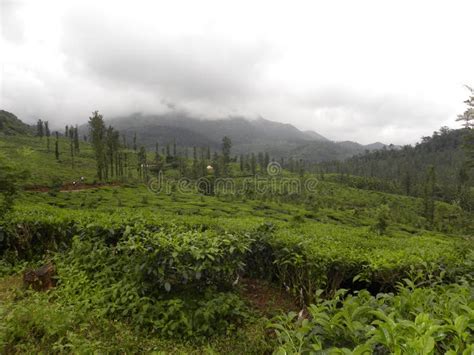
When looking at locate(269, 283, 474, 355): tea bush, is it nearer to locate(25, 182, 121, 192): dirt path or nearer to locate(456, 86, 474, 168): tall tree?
locate(456, 86, 474, 168): tall tree

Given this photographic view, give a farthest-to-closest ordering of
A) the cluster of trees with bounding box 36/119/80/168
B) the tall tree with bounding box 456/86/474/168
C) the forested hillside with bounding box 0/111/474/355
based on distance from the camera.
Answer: the cluster of trees with bounding box 36/119/80/168 → the tall tree with bounding box 456/86/474/168 → the forested hillside with bounding box 0/111/474/355

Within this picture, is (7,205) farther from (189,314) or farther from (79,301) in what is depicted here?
(189,314)

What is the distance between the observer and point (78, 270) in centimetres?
628

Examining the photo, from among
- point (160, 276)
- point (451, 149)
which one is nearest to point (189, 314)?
point (160, 276)

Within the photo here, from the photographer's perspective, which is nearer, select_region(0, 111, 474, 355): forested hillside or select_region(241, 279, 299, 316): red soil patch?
select_region(0, 111, 474, 355): forested hillside

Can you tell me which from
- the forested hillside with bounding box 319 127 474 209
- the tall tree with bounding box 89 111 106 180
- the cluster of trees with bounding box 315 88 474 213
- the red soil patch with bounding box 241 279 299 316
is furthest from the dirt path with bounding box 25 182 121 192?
the forested hillside with bounding box 319 127 474 209

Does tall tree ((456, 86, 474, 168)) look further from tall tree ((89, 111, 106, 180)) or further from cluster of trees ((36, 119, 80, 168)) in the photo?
cluster of trees ((36, 119, 80, 168))

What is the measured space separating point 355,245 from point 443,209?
84.9 m

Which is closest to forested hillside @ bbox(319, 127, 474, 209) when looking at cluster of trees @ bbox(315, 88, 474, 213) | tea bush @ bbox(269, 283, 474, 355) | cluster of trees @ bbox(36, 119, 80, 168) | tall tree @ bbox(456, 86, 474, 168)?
cluster of trees @ bbox(315, 88, 474, 213)

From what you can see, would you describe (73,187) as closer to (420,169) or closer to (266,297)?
(266,297)

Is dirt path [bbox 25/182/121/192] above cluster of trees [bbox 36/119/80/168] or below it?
below

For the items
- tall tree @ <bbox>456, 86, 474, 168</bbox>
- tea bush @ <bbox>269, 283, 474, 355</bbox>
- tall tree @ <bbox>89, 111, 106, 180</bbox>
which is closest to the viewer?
tea bush @ <bbox>269, 283, 474, 355</bbox>

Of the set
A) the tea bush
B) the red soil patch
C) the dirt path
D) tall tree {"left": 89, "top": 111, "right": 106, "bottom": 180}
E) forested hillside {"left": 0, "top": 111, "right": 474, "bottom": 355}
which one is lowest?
the dirt path

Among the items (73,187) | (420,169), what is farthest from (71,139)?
(420,169)
